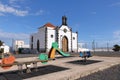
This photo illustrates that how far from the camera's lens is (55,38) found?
43844mm

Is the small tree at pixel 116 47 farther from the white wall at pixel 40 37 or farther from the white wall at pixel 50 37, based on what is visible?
the white wall at pixel 40 37

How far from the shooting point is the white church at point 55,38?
42.5 metres

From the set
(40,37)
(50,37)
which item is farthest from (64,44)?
(40,37)

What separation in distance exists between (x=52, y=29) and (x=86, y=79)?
36.9 meters

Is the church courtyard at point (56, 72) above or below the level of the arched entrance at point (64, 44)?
below

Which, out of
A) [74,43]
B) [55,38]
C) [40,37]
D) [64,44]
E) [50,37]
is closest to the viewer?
[50,37]

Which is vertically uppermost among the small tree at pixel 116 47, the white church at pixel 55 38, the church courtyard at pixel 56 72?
the white church at pixel 55 38

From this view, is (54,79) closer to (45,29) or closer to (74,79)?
(74,79)

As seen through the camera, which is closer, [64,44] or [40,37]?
[40,37]

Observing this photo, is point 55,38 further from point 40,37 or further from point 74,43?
point 74,43

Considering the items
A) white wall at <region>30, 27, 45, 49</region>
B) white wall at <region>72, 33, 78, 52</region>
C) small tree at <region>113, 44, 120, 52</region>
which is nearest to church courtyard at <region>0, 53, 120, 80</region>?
white wall at <region>30, 27, 45, 49</region>

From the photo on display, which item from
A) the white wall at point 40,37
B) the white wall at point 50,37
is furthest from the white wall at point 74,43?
the white wall at point 40,37

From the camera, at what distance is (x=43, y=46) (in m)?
42.8

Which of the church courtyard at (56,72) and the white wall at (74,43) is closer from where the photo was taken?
the church courtyard at (56,72)
